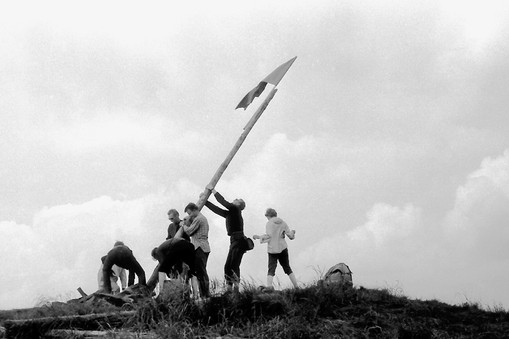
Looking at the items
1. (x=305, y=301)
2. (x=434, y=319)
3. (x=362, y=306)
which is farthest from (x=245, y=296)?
(x=434, y=319)

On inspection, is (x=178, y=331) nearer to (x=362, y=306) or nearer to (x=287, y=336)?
(x=287, y=336)

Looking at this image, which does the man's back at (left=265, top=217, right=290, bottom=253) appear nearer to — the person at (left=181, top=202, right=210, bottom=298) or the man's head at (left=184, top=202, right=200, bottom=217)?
the person at (left=181, top=202, right=210, bottom=298)

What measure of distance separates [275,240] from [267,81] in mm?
4057

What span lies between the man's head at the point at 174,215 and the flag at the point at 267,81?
13.4 feet

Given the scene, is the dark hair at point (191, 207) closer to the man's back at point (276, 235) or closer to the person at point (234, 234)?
the person at point (234, 234)

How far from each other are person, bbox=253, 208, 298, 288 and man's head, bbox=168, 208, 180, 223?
5.24ft

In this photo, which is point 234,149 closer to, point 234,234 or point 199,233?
point 234,234

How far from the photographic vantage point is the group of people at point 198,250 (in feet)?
39.1

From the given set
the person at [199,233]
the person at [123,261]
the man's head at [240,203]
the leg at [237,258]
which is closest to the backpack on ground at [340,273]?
the leg at [237,258]

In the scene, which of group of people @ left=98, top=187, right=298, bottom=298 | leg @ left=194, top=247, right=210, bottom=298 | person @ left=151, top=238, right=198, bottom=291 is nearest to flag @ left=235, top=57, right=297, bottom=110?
group of people @ left=98, top=187, right=298, bottom=298

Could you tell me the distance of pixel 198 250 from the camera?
12734 millimetres

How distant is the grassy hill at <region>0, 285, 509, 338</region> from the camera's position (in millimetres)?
9773

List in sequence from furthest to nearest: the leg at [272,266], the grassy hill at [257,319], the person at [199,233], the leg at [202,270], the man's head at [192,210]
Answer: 1. the leg at [272,266]
2. the man's head at [192,210]
3. the person at [199,233]
4. the leg at [202,270]
5. the grassy hill at [257,319]

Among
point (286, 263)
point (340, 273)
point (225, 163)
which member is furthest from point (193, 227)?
point (340, 273)
